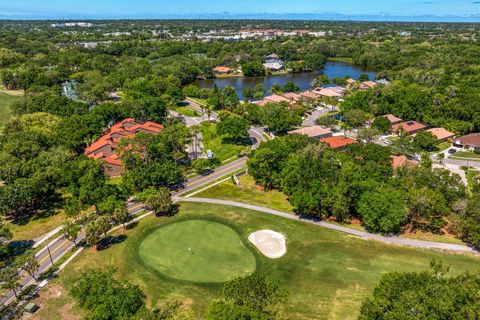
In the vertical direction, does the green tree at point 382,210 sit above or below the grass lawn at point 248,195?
above

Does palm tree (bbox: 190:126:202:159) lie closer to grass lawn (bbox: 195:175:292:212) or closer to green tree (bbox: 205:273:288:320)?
grass lawn (bbox: 195:175:292:212)

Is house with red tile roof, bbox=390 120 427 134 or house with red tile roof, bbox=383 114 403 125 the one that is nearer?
house with red tile roof, bbox=390 120 427 134

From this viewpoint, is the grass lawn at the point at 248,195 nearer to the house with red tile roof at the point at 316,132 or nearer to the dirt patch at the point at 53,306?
the house with red tile roof at the point at 316,132

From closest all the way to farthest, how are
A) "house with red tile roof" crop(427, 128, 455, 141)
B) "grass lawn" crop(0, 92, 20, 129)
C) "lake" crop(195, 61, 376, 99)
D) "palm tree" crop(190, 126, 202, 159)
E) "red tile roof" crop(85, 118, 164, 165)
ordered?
"red tile roof" crop(85, 118, 164, 165), "palm tree" crop(190, 126, 202, 159), "house with red tile roof" crop(427, 128, 455, 141), "grass lawn" crop(0, 92, 20, 129), "lake" crop(195, 61, 376, 99)

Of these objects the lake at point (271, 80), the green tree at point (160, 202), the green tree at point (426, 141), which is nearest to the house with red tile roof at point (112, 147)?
the green tree at point (160, 202)

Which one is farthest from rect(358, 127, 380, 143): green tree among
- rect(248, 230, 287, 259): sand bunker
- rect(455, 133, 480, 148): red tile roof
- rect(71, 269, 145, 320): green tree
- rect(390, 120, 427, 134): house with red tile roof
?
rect(71, 269, 145, 320): green tree

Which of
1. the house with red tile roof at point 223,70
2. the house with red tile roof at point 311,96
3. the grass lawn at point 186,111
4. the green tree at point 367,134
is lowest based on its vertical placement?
the grass lawn at point 186,111

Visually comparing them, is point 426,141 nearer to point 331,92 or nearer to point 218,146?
point 218,146

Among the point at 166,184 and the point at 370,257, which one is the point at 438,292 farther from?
the point at 166,184
